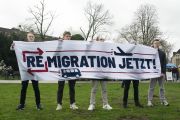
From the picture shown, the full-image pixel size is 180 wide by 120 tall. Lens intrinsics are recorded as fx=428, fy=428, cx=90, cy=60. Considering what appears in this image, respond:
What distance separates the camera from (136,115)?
11562 mm

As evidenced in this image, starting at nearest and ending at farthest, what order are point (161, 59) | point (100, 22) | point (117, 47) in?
point (117, 47) < point (161, 59) < point (100, 22)

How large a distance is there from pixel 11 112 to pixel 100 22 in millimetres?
78173

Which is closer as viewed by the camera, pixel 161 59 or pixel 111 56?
pixel 111 56

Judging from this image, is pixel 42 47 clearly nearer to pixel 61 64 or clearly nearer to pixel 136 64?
pixel 61 64

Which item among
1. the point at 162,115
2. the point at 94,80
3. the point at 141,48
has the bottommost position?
the point at 162,115

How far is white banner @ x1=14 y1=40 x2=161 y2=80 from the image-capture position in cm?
1234

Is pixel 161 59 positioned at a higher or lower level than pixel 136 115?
higher

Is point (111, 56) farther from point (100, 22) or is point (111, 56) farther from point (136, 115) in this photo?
point (100, 22)

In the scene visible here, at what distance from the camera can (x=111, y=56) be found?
42.9 feet

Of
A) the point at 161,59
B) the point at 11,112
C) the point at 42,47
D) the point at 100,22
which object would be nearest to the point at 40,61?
the point at 42,47

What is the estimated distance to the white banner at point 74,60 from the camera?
12.3 metres

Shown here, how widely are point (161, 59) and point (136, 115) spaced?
3.15m

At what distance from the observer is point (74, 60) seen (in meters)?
12.6

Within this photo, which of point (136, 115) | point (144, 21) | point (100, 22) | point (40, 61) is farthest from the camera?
point (100, 22)
